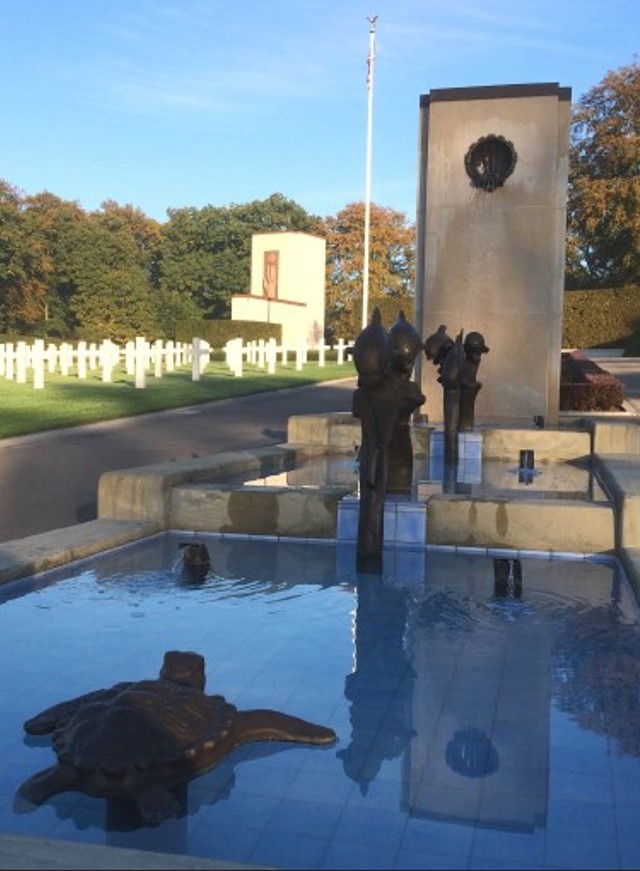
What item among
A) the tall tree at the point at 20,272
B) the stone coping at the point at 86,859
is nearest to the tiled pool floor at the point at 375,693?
the stone coping at the point at 86,859

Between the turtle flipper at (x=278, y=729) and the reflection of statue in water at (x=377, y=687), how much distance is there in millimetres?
102

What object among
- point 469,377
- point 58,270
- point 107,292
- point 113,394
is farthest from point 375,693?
point 58,270

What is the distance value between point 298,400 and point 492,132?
9.42 metres

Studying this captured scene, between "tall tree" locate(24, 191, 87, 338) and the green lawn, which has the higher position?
"tall tree" locate(24, 191, 87, 338)

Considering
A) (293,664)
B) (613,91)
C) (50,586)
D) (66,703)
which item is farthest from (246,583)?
(613,91)

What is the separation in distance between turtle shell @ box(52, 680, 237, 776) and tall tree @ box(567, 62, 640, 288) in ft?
129

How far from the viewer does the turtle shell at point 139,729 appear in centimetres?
276

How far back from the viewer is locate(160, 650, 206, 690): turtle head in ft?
10.9

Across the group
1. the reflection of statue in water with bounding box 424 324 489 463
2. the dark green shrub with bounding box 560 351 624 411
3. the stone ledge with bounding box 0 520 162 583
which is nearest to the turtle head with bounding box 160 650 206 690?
the stone ledge with bounding box 0 520 162 583

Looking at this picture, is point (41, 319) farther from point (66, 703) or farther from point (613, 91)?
point (66, 703)

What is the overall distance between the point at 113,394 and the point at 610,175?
28.2 meters

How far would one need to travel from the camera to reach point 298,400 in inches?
846

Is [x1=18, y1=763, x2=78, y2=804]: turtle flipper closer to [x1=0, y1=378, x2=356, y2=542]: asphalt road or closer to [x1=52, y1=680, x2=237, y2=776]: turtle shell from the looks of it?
[x1=52, y1=680, x2=237, y2=776]: turtle shell

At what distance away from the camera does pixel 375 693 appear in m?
3.74
